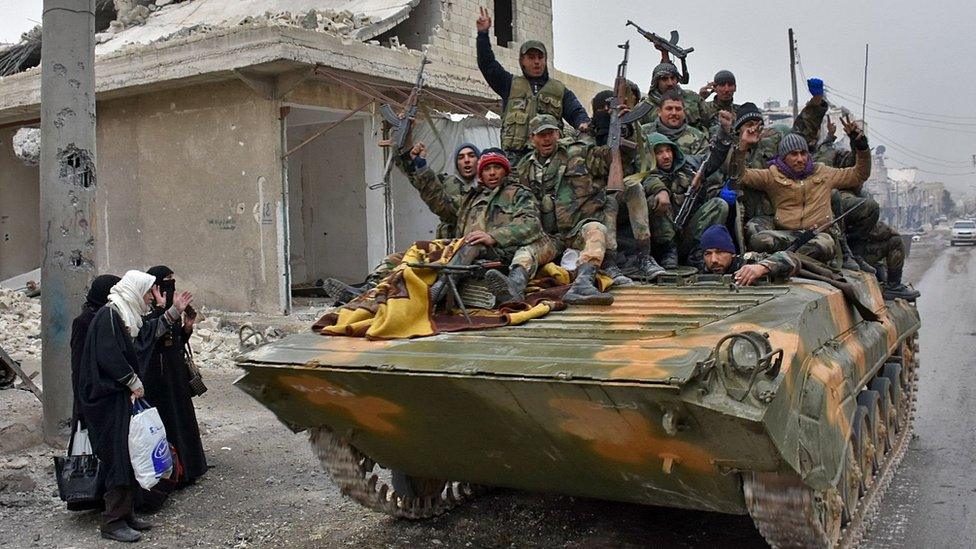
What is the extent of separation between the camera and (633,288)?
16.2 feet

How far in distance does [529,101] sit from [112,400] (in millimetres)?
3212

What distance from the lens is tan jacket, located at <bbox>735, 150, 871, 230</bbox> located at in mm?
6008

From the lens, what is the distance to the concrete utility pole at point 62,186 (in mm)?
6094

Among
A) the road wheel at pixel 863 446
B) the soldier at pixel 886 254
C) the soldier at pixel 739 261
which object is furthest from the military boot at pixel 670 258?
the soldier at pixel 886 254

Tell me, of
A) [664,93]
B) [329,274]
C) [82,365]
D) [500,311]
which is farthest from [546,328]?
[329,274]

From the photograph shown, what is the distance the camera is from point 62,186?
6102mm

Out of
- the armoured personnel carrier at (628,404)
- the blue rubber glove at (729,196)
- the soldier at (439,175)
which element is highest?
the soldier at (439,175)

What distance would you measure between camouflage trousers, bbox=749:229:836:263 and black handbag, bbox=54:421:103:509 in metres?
3.93

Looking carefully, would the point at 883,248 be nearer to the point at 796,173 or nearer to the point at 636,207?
the point at 796,173

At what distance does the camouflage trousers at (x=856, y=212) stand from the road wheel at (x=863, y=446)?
6.51 feet

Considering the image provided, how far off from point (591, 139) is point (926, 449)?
3.42m

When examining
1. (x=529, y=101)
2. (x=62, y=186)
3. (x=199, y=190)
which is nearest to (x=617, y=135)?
(x=529, y=101)

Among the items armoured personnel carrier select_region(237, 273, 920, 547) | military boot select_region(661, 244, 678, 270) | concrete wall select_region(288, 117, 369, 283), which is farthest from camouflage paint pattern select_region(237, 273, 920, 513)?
concrete wall select_region(288, 117, 369, 283)

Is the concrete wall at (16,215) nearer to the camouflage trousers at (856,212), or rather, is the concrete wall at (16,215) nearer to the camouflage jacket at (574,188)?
the camouflage jacket at (574,188)
